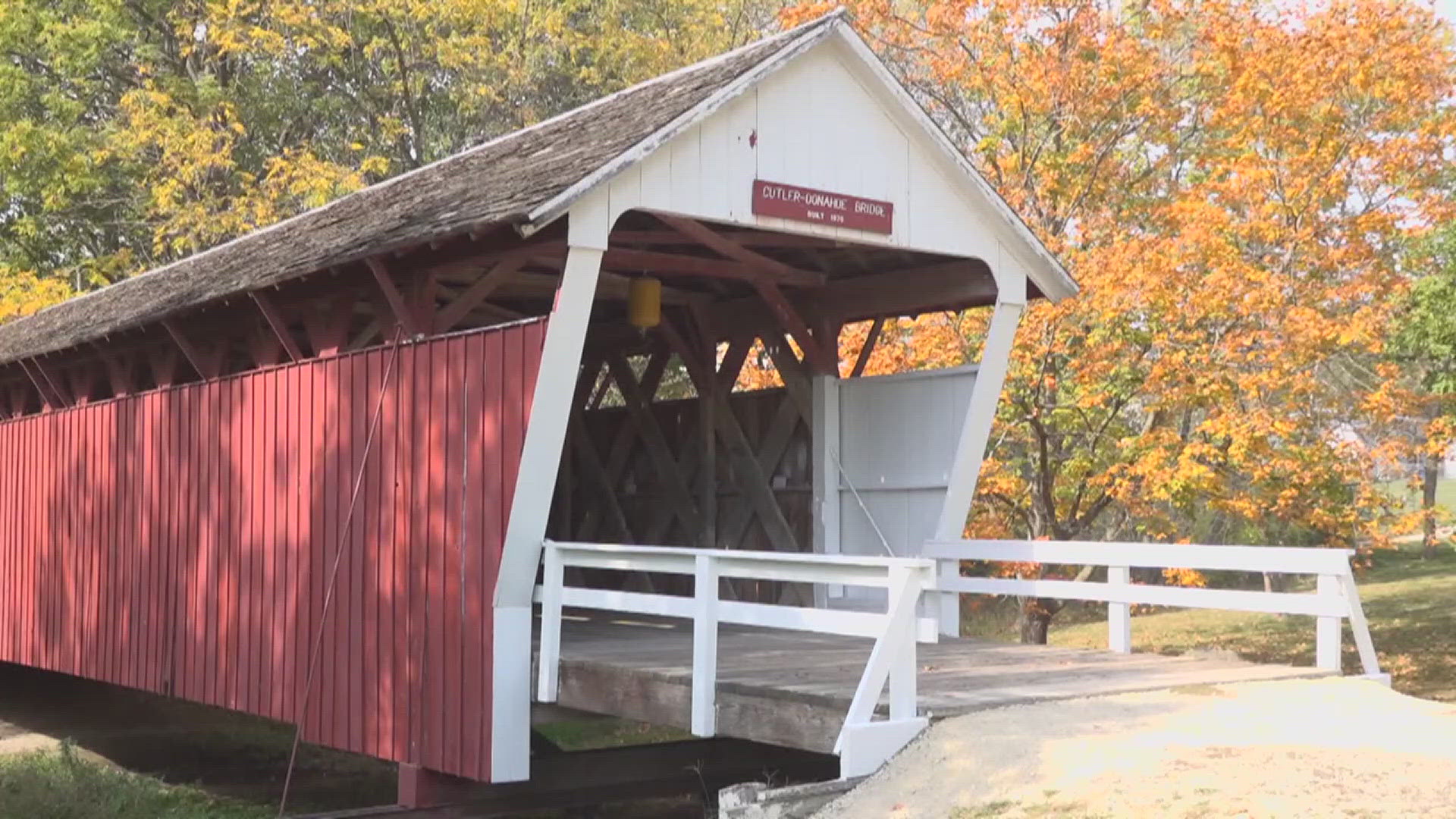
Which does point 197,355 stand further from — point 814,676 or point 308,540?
point 814,676

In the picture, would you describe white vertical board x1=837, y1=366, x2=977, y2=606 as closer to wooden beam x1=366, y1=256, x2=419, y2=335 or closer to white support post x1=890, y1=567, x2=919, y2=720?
wooden beam x1=366, y1=256, x2=419, y2=335

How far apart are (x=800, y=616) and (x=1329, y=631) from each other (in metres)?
3.12

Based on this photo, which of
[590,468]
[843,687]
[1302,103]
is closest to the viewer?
[843,687]

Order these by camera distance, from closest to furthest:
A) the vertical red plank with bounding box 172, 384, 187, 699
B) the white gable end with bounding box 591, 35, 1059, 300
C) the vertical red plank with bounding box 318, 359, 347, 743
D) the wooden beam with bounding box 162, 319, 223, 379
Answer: the white gable end with bounding box 591, 35, 1059, 300, the vertical red plank with bounding box 318, 359, 347, 743, the wooden beam with bounding box 162, 319, 223, 379, the vertical red plank with bounding box 172, 384, 187, 699

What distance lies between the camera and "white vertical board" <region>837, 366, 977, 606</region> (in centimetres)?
1090

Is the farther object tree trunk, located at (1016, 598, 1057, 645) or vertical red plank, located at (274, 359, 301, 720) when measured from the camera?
tree trunk, located at (1016, 598, 1057, 645)

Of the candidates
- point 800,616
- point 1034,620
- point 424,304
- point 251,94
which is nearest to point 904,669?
point 800,616

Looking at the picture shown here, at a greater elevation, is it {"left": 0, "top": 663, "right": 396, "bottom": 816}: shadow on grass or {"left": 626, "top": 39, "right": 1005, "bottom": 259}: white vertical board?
{"left": 626, "top": 39, "right": 1005, "bottom": 259}: white vertical board

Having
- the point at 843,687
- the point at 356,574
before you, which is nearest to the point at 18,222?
the point at 356,574

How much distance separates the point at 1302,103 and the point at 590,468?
7810mm

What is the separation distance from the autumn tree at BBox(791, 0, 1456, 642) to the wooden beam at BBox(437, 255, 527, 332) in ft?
23.8

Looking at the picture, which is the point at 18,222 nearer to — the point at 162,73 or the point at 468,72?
the point at 162,73

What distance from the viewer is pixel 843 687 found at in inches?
290

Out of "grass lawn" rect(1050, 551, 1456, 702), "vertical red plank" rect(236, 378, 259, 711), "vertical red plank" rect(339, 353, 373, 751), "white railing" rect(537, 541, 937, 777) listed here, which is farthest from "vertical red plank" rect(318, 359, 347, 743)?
"grass lawn" rect(1050, 551, 1456, 702)
